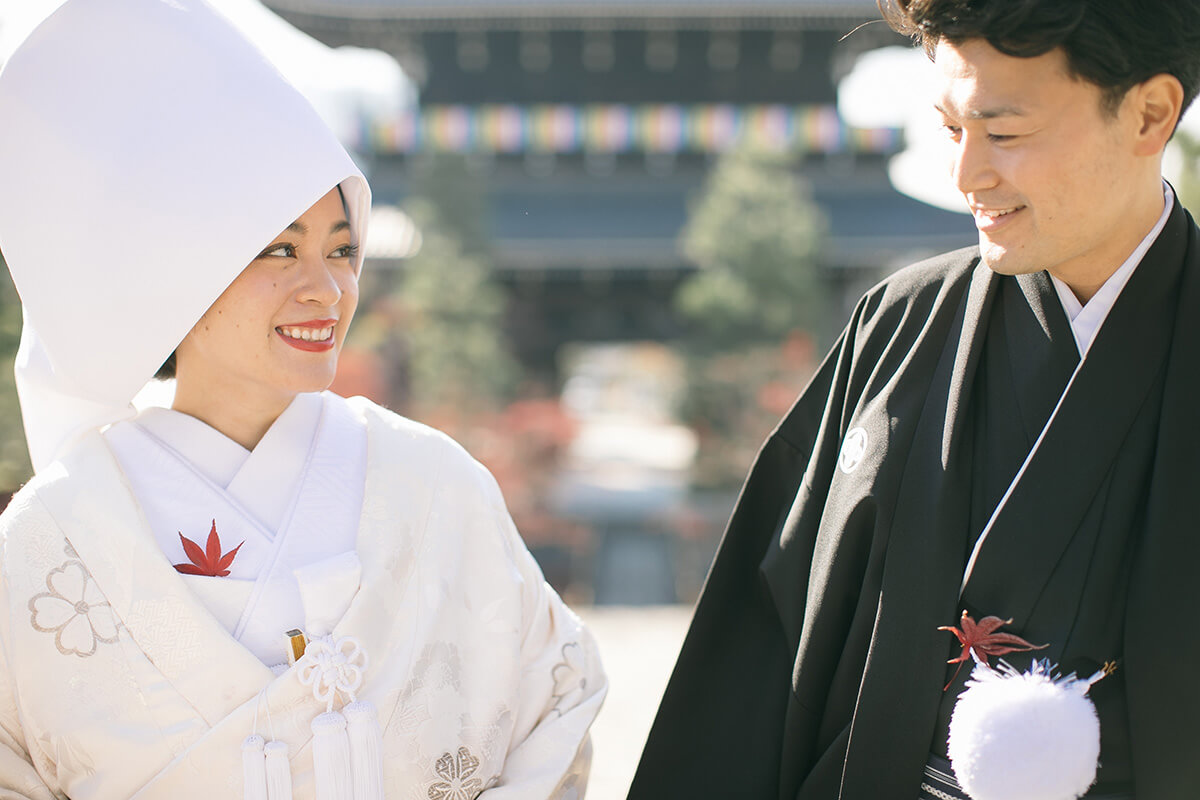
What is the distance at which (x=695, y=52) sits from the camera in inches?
609

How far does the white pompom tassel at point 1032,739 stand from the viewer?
4.47ft

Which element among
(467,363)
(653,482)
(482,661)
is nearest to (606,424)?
(653,482)

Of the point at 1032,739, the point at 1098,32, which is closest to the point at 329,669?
the point at 1032,739

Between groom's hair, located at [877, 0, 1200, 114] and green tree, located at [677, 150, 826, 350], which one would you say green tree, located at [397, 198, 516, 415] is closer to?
green tree, located at [677, 150, 826, 350]

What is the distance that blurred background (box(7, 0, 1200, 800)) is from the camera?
35.8ft

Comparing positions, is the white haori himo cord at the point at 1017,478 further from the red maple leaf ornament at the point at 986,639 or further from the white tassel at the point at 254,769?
the white tassel at the point at 254,769

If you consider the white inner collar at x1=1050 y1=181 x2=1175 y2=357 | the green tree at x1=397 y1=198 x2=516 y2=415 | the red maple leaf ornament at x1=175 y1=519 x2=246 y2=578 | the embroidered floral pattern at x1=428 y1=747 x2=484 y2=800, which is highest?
the green tree at x1=397 y1=198 x2=516 y2=415

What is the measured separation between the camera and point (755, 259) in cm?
1145

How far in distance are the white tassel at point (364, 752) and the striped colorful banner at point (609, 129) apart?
47.0ft

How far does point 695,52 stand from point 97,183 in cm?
1498

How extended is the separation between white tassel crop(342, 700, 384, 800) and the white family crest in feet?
2.77

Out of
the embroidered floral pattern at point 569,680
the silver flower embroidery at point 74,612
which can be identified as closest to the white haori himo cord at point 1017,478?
the embroidered floral pattern at point 569,680

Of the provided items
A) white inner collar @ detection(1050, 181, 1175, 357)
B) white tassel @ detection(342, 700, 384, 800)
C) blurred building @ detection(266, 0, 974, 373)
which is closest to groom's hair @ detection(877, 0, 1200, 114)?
white inner collar @ detection(1050, 181, 1175, 357)

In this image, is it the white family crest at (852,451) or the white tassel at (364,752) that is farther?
the white family crest at (852,451)
